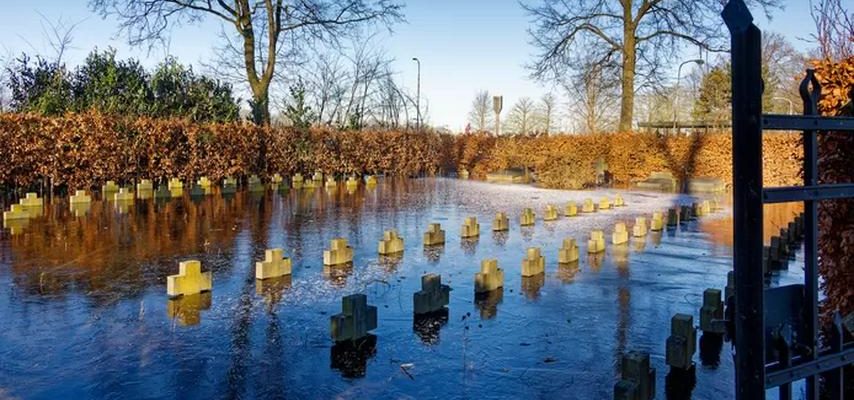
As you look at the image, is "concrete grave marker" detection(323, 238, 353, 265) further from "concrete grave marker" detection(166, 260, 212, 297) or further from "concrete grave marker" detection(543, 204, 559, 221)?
"concrete grave marker" detection(543, 204, 559, 221)

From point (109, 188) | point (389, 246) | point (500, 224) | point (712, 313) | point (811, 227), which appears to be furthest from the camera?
point (109, 188)

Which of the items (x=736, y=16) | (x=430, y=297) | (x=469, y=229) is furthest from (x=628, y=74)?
(x=736, y=16)

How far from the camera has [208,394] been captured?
413 centimetres

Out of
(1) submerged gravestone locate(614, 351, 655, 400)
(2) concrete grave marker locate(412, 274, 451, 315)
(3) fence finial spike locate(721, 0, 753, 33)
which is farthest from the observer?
(2) concrete grave marker locate(412, 274, 451, 315)

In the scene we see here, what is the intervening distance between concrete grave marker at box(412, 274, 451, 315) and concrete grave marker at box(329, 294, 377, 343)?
2.60 ft

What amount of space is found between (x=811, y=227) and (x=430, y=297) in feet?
13.9

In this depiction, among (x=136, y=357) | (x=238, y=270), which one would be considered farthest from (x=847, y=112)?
(x=238, y=270)

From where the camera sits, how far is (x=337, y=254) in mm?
8594

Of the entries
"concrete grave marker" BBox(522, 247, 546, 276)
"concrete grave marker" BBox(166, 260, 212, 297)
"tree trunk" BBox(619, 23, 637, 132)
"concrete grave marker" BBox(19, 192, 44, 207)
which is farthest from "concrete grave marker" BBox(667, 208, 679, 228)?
"tree trunk" BBox(619, 23, 637, 132)

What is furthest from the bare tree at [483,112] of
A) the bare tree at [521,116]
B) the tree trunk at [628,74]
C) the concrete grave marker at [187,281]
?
the concrete grave marker at [187,281]

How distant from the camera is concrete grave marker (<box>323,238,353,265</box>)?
8523 mm

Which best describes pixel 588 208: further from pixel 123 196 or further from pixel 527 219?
pixel 123 196

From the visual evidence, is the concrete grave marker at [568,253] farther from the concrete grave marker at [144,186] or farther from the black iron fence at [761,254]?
the concrete grave marker at [144,186]

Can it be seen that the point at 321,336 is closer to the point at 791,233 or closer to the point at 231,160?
the point at 791,233
